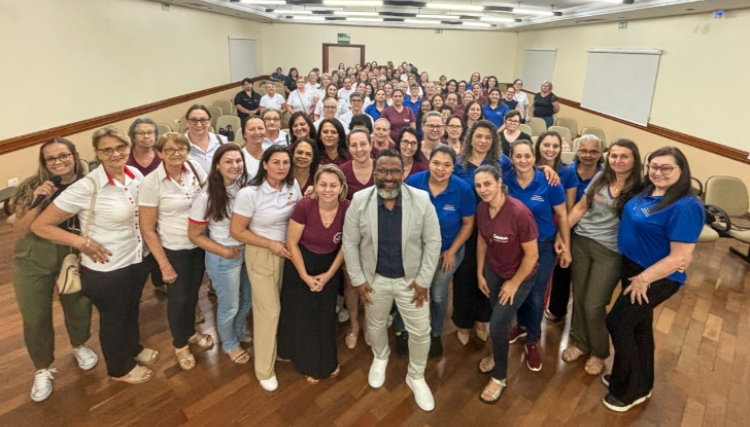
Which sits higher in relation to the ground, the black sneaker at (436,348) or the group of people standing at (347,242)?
the group of people standing at (347,242)

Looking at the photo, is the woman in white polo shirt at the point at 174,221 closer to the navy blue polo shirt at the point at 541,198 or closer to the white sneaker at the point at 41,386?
the white sneaker at the point at 41,386

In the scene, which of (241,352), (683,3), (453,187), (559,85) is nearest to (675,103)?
(683,3)

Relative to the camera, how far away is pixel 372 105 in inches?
255

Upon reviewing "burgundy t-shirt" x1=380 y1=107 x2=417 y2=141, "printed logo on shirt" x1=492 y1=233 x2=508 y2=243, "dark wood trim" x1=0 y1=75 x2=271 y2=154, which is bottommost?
"printed logo on shirt" x1=492 y1=233 x2=508 y2=243

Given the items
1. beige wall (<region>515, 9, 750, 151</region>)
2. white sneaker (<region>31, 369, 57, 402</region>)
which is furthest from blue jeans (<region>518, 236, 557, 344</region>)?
beige wall (<region>515, 9, 750, 151</region>)

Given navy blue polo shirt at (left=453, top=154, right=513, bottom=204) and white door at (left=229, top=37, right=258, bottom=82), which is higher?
white door at (left=229, top=37, right=258, bottom=82)

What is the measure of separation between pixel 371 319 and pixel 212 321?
1533mm

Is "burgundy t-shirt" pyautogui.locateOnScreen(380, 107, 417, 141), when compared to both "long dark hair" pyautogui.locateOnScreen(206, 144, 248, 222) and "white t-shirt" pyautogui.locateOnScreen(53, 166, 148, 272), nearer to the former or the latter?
"long dark hair" pyautogui.locateOnScreen(206, 144, 248, 222)

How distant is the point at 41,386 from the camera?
255 centimetres

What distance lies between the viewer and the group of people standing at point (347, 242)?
2.27 meters

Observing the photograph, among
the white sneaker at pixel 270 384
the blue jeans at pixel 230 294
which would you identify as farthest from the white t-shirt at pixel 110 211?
the white sneaker at pixel 270 384

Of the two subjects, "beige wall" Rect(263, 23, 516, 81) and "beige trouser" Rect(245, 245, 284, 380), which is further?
"beige wall" Rect(263, 23, 516, 81)

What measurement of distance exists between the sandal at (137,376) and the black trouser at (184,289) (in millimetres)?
246

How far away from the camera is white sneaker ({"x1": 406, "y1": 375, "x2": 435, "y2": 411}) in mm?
2557
